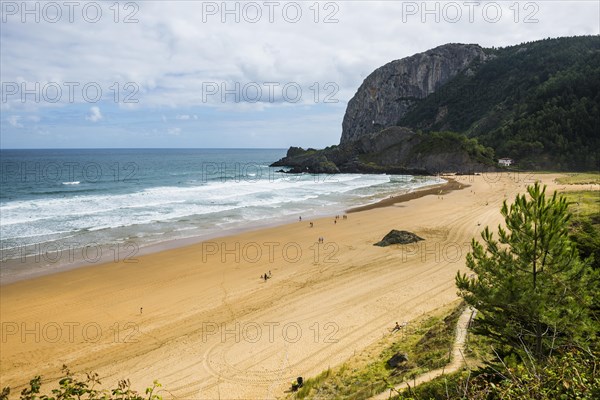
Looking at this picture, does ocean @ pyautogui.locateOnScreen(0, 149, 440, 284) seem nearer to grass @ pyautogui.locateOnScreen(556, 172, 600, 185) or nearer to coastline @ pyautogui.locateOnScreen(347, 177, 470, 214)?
coastline @ pyautogui.locateOnScreen(347, 177, 470, 214)

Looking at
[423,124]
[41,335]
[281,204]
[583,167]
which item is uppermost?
[423,124]

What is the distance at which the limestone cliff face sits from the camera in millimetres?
170000

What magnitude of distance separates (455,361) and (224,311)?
37.3 ft

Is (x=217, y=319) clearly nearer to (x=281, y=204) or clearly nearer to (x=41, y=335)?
(x=41, y=335)

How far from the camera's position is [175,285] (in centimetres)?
2245

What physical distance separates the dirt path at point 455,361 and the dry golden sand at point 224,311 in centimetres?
357

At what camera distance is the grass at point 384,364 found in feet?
34.7

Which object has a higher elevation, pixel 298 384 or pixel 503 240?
pixel 503 240

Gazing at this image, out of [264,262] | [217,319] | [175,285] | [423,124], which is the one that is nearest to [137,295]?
[175,285]

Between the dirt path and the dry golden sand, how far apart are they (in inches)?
141

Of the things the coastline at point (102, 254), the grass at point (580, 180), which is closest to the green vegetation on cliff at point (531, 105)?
the grass at point (580, 180)

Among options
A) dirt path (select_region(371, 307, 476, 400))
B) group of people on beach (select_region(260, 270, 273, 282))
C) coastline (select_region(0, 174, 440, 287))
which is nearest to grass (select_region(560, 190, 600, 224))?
dirt path (select_region(371, 307, 476, 400))

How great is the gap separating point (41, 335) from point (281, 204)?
35164mm

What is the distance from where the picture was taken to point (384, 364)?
1207cm
